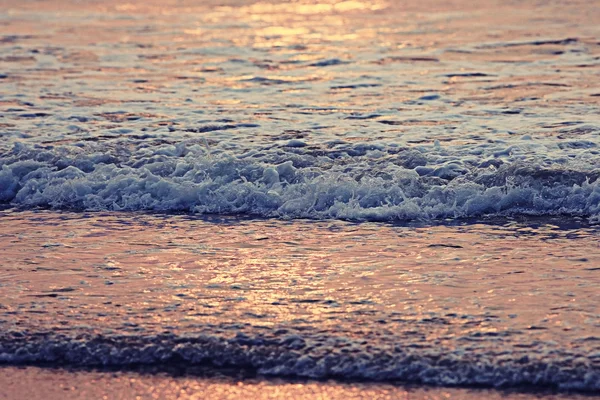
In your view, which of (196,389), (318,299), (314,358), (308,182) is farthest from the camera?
(308,182)

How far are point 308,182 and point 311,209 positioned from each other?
17.2 inches

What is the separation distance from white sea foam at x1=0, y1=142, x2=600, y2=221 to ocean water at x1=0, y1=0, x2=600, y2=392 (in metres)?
0.02

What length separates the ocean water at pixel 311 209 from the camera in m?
3.94

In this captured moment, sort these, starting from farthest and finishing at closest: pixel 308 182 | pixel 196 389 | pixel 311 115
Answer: pixel 311 115, pixel 308 182, pixel 196 389

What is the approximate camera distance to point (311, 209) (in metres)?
6.12

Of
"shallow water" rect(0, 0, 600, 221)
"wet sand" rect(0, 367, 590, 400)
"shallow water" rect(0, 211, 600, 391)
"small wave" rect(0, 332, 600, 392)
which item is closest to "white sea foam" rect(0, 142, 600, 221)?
"shallow water" rect(0, 0, 600, 221)

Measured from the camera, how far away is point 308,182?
256 inches

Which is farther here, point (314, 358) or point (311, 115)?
point (311, 115)

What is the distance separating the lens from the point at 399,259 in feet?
16.4

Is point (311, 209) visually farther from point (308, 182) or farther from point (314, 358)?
point (314, 358)

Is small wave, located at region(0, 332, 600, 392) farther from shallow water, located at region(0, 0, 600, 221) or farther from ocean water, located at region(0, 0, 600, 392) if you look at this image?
shallow water, located at region(0, 0, 600, 221)

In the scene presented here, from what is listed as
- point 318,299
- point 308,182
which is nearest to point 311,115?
point 308,182

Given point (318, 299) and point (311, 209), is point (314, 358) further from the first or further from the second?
point (311, 209)

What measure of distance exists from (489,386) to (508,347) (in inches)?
10.3
